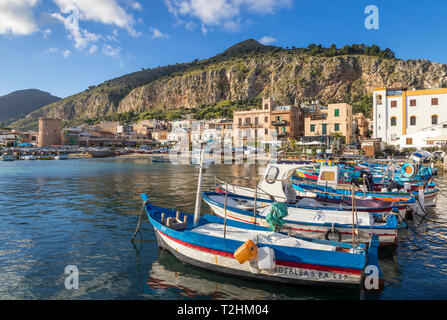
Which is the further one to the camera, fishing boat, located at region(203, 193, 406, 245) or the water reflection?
fishing boat, located at region(203, 193, 406, 245)

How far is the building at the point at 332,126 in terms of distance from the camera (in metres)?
62.9

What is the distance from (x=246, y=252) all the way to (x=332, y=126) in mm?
60828

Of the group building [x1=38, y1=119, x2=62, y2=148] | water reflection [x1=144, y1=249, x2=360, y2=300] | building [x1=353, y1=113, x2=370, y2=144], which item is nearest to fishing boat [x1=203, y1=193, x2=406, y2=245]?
water reflection [x1=144, y1=249, x2=360, y2=300]

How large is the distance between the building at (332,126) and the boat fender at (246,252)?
5731 cm

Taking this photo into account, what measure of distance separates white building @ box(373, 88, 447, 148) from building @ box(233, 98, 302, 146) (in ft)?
65.4

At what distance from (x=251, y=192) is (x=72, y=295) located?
40.0 ft

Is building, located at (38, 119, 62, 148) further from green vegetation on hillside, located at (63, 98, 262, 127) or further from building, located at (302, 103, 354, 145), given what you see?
building, located at (302, 103, 354, 145)

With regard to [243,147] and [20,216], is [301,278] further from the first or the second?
[243,147]

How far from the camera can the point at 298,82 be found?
14050 centimetres

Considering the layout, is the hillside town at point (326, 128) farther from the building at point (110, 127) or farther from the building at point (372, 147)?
the building at point (110, 127)

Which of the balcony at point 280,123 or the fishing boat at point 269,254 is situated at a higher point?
the balcony at point 280,123

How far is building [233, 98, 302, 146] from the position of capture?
7231 cm

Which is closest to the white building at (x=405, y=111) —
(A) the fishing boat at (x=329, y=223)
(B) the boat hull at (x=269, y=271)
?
(A) the fishing boat at (x=329, y=223)
